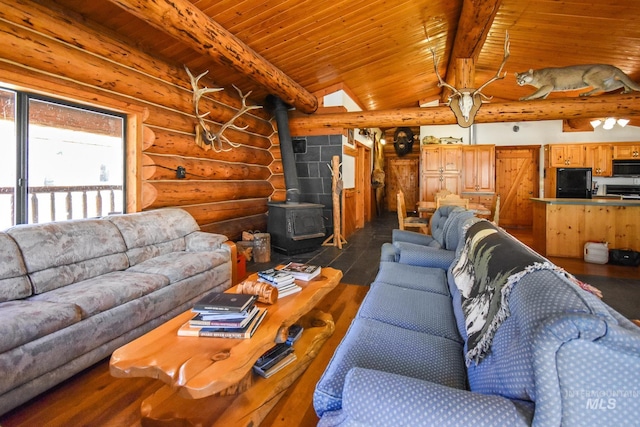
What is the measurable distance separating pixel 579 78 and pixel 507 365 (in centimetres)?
504

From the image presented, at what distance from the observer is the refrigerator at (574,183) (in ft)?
23.5

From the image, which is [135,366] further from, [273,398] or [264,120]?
[264,120]

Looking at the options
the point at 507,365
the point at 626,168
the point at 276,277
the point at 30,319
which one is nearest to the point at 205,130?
the point at 276,277

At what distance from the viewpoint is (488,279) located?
4.69 ft

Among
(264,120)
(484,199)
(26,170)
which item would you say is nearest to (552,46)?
(484,199)

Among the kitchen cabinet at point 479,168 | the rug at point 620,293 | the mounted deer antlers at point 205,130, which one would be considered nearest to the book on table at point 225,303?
the mounted deer antlers at point 205,130

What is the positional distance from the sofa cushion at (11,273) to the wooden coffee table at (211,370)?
1.24 meters

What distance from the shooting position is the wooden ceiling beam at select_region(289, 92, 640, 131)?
504cm

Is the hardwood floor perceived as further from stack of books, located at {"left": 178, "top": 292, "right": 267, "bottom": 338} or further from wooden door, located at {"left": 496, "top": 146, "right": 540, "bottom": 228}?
wooden door, located at {"left": 496, "top": 146, "right": 540, "bottom": 228}

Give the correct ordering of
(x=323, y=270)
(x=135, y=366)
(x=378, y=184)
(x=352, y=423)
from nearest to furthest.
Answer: (x=352, y=423) → (x=135, y=366) → (x=323, y=270) → (x=378, y=184)

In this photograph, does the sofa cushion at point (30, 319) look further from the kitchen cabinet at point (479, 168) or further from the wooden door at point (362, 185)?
the kitchen cabinet at point (479, 168)

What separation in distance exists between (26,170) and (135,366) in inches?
101

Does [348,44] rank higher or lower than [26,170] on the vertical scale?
higher

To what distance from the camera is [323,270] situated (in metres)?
2.59
